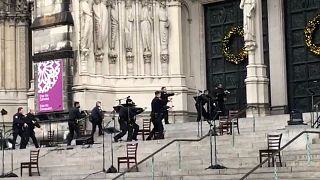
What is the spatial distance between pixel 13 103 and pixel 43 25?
6732mm

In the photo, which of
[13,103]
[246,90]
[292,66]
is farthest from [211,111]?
[13,103]

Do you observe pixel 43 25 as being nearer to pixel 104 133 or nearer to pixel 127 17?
pixel 127 17

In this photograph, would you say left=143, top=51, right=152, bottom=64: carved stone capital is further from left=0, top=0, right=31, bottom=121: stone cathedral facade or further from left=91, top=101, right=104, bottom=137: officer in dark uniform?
left=0, top=0, right=31, bottom=121: stone cathedral facade

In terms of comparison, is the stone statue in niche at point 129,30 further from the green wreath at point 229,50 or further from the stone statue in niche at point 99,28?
the green wreath at point 229,50

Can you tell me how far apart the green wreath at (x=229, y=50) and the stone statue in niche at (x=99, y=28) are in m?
5.52

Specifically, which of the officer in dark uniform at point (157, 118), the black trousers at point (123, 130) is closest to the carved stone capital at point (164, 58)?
the officer in dark uniform at point (157, 118)

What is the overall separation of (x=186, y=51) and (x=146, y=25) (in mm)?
2478

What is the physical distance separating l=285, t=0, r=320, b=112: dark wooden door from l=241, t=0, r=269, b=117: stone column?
163cm

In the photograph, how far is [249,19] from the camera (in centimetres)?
3338

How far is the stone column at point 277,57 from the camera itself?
34.6 m

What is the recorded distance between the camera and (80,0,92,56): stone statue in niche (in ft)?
113

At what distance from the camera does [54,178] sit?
1019 inches

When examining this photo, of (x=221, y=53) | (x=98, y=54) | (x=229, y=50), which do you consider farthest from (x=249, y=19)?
(x=98, y=54)

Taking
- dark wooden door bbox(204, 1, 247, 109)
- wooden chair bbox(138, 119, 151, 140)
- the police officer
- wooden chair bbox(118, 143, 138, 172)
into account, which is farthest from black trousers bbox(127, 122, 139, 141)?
dark wooden door bbox(204, 1, 247, 109)
